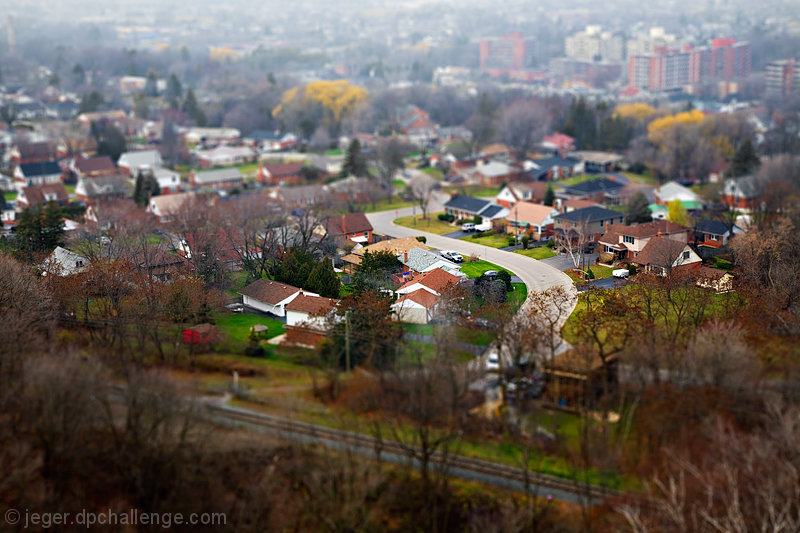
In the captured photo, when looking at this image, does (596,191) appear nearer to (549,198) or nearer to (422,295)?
(549,198)

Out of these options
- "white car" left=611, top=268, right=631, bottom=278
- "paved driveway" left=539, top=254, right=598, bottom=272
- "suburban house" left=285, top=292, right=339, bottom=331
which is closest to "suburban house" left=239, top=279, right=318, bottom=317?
"suburban house" left=285, top=292, right=339, bottom=331

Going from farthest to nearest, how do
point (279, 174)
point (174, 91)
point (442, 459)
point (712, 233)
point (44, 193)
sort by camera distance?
1. point (174, 91)
2. point (279, 174)
3. point (44, 193)
4. point (712, 233)
5. point (442, 459)

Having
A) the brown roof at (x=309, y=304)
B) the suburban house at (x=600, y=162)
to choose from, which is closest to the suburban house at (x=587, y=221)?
the brown roof at (x=309, y=304)

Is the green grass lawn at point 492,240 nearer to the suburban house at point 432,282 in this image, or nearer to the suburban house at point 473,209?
the suburban house at point 473,209

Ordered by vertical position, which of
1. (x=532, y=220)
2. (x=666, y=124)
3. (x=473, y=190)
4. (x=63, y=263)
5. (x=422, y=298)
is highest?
(x=666, y=124)

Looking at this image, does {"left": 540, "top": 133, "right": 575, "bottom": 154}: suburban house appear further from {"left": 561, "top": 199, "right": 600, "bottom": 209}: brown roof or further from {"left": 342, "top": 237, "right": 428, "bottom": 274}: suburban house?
{"left": 342, "top": 237, "right": 428, "bottom": 274}: suburban house

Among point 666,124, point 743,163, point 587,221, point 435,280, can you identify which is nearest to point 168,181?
point 587,221

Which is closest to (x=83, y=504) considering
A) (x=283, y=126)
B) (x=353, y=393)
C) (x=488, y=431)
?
(x=353, y=393)

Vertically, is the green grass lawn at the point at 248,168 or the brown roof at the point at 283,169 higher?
the brown roof at the point at 283,169
